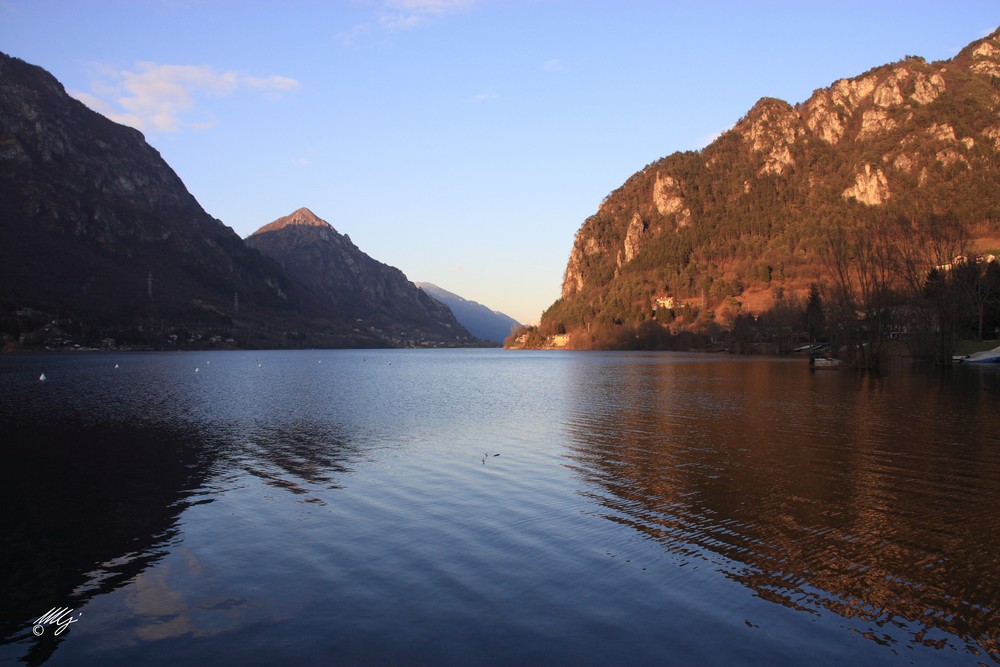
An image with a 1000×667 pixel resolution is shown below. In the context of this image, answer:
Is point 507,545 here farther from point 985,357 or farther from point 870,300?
point 985,357

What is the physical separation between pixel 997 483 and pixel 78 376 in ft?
294

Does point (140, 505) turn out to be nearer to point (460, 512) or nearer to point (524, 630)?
point (460, 512)

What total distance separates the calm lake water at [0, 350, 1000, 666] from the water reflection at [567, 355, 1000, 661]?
0.08m

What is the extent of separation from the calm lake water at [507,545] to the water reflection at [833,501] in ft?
0.28

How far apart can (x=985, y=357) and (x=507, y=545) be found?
99736 millimetres

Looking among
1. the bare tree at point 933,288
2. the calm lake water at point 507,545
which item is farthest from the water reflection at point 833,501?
the bare tree at point 933,288

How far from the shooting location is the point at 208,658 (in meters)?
9.78

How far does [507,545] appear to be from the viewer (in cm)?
1504

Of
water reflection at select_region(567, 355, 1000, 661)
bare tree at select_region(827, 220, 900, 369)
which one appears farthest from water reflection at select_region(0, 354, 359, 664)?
bare tree at select_region(827, 220, 900, 369)

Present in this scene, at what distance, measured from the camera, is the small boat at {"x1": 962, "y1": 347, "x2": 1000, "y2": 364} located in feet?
288

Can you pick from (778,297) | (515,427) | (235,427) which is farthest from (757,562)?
(778,297)

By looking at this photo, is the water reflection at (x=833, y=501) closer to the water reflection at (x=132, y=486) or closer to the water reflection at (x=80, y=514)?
the water reflection at (x=132, y=486)

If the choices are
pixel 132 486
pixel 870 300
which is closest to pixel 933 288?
→ pixel 870 300

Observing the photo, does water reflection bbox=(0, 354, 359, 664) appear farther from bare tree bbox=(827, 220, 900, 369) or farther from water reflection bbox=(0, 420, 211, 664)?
bare tree bbox=(827, 220, 900, 369)
